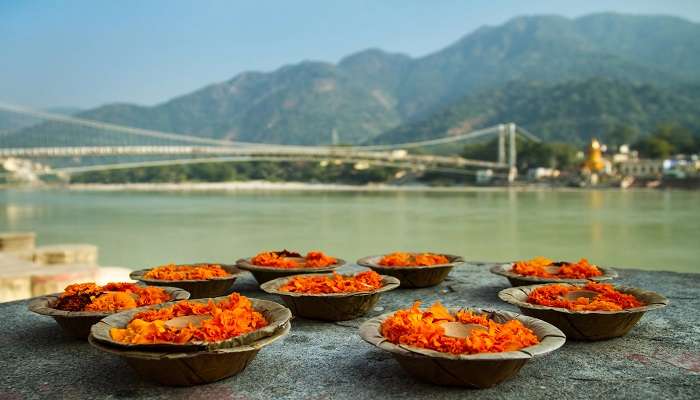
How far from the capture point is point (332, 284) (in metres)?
4.02

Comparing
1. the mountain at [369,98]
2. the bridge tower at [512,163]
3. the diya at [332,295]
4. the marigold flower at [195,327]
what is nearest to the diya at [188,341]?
the marigold flower at [195,327]

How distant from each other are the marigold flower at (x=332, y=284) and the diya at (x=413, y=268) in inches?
35.8

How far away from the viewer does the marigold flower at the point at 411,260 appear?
5207 millimetres

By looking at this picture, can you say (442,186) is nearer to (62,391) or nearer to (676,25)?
(62,391)

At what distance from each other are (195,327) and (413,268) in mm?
2543

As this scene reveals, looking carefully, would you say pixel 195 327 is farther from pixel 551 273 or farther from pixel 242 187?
pixel 242 187

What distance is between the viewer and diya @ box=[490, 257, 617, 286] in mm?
4578

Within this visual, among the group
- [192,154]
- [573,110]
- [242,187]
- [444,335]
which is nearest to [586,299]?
[444,335]

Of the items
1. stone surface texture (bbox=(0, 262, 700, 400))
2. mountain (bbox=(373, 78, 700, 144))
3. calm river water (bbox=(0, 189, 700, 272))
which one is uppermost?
mountain (bbox=(373, 78, 700, 144))

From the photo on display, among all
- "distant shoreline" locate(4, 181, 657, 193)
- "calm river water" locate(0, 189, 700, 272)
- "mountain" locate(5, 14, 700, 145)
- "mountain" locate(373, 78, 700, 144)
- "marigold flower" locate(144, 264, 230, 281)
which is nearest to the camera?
"marigold flower" locate(144, 264, 230, 281)

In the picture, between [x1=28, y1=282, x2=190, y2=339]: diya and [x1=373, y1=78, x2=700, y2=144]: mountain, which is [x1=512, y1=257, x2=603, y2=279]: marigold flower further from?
[x1=373, y1=78, x2=700, y2=144]: mountain

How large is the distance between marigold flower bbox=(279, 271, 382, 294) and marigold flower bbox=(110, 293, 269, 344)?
0.83 metres

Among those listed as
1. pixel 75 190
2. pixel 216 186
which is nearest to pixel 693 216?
pixel 216 186

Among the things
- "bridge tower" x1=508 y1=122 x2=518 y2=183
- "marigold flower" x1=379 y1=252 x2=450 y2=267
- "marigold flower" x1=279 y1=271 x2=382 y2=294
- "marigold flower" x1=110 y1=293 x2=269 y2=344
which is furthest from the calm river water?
"bridge tower" x1=508 y1=122 x2=518 y2=183
